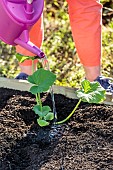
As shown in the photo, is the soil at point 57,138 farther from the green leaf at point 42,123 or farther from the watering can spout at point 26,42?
the watering can spout at point 26,42

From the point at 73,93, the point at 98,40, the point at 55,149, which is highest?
the point at 98,40

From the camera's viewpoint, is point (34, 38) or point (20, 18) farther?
point (34, 38)

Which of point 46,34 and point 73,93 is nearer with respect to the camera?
point 73,93

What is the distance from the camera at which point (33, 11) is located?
7.68 ft

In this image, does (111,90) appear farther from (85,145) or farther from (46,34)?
(46,34)

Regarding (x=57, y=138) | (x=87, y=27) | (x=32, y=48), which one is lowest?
(x=57, y=138)

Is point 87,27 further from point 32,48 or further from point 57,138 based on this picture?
point 57,138

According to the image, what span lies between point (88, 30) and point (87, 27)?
0.05 feet

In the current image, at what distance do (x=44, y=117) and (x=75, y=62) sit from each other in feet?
3.99

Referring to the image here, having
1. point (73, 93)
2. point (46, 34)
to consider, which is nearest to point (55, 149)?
point (73, 93)

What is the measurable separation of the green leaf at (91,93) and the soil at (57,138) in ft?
0.48

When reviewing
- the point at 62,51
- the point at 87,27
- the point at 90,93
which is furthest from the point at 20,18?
the point at 62,51

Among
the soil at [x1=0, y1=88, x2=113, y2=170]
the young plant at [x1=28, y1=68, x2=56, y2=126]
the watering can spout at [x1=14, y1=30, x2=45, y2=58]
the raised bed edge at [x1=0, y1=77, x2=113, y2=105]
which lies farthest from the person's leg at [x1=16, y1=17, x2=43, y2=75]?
the young plant at [x1=28, y1=68, x2=56, y2=126]

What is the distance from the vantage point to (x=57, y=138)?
2.35m
